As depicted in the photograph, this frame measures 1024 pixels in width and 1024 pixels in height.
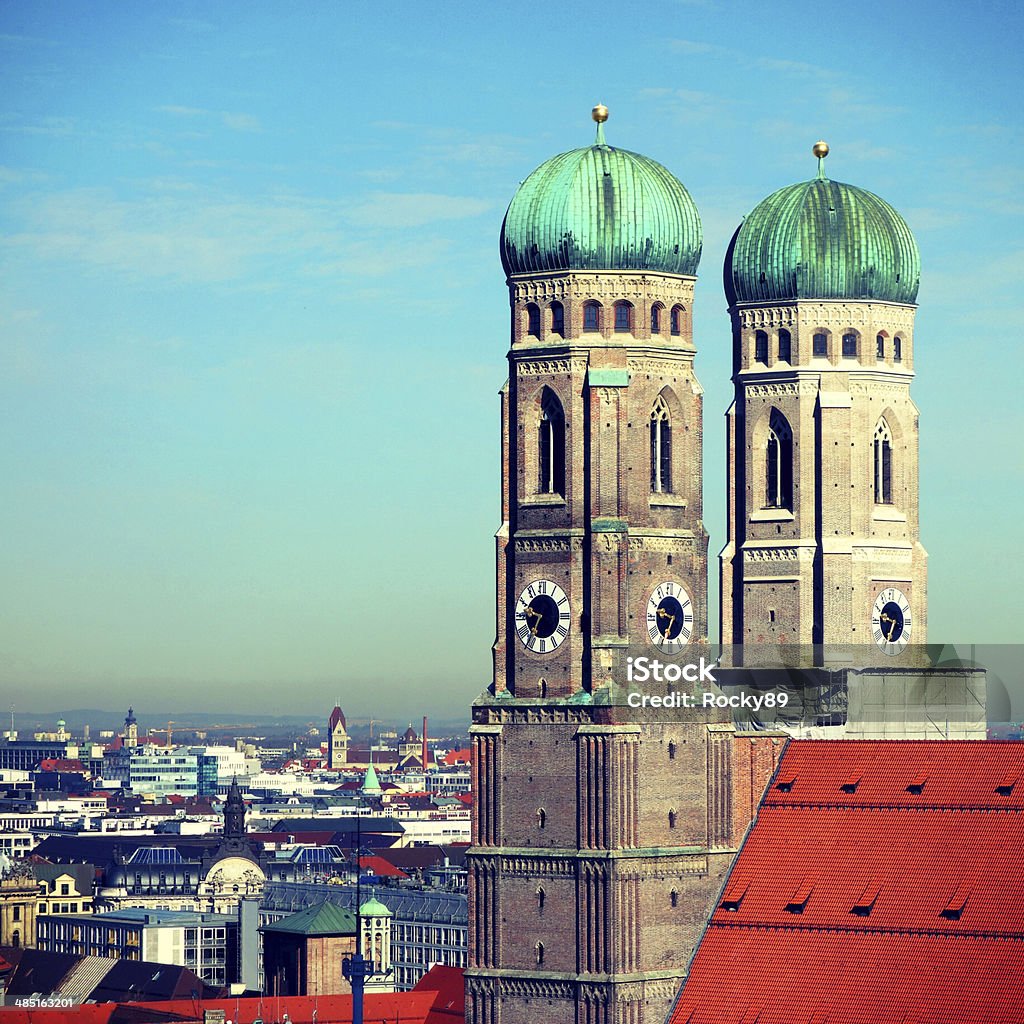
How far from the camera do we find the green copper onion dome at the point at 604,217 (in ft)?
338

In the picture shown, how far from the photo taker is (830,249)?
111 meters

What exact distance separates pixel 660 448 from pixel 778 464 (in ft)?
30.3

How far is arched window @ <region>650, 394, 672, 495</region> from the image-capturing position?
103 metres

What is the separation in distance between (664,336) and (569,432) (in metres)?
4.16

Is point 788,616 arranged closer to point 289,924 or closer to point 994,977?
point 994,977

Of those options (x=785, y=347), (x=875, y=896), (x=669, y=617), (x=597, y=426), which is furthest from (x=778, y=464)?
(x=875, y=896)

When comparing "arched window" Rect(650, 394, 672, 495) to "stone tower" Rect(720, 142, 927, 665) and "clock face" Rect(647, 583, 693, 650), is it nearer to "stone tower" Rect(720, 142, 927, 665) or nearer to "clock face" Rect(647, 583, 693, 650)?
"clock face" Rect(647, 583, 693, 650)

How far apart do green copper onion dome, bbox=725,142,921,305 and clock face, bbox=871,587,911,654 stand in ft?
32.1

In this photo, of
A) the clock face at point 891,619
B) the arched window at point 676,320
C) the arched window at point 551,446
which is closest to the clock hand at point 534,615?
the arched window at point 551,446

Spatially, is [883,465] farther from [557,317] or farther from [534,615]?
[534,615]

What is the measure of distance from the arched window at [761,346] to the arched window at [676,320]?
8.74m

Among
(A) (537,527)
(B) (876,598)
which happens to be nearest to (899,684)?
(B) (876,598)

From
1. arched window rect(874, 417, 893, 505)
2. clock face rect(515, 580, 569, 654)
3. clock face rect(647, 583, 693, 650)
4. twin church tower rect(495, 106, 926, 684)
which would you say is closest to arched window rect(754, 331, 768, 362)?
arched window rect(874, 417, 893, 505)

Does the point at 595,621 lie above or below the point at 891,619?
below
